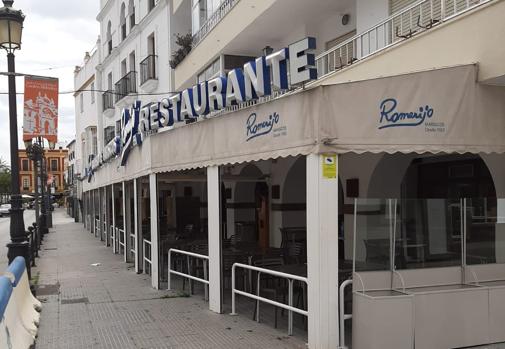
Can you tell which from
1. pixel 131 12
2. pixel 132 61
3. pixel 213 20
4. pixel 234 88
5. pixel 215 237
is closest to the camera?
pixel 234 88

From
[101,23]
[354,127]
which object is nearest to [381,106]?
[354,127]

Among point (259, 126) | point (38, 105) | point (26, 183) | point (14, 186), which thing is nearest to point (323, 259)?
point (259, 126)

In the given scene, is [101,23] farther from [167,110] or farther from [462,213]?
[462,213]

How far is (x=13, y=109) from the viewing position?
10.1 m

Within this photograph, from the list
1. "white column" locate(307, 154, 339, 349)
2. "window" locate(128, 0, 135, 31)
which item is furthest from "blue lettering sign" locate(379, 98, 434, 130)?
"window" locate(128, 0, 135, 31)

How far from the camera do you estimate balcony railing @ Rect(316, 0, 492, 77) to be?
7.79m

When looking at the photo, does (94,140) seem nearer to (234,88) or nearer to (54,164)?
(234,88)

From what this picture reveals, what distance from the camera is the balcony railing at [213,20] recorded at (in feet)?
49.8

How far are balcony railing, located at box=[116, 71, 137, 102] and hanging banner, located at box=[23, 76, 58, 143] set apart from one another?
12039mm

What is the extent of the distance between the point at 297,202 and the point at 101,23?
81.4ft

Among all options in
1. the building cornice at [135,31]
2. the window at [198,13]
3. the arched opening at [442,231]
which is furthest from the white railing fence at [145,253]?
the building cornice at [135,31]

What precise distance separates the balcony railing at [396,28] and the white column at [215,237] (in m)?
3.38

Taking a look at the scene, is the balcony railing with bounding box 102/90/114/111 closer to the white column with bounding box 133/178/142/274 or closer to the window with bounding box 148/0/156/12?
the window with bounding box 148/0/156/12

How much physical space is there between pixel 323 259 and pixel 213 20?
12.3m
